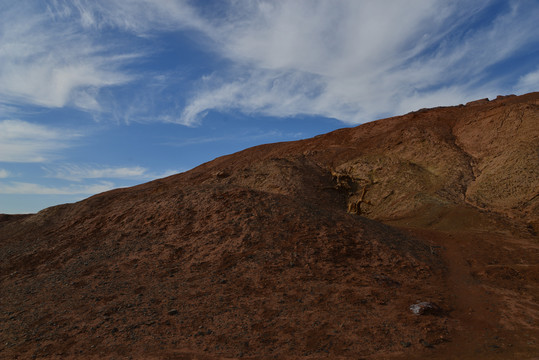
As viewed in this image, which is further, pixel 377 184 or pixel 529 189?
pixel 377 184

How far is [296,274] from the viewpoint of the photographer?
9.16 metres

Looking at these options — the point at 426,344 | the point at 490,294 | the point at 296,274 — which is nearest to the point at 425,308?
the point at 426,344

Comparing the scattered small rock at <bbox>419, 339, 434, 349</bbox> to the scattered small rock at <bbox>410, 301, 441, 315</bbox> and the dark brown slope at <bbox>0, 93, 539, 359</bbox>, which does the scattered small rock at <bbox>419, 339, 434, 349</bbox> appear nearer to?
the dark brown slope at <bbox>0, 93, 539, 359</bbox>

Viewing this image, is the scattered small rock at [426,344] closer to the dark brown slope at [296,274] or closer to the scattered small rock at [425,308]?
the dark brown slope at [296,274]

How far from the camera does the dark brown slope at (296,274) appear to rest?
6.58m

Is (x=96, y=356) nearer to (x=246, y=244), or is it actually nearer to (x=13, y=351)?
(x=13, y=351)

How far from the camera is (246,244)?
34.5 feet

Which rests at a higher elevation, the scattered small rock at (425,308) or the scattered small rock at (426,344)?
the scattered small rock at (425,308)

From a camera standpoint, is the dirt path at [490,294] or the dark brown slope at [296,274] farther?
the dark brown slope at [296,274]

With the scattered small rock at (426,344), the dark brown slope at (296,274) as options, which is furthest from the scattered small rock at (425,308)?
the scattered small rock at (426,344)

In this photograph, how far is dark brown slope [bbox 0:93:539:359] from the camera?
21.6ft

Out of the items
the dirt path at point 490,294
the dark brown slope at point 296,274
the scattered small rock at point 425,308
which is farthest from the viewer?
the scattered small rock at point 425,308

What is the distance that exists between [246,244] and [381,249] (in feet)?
13.1

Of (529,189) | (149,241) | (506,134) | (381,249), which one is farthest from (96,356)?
(506,134)
